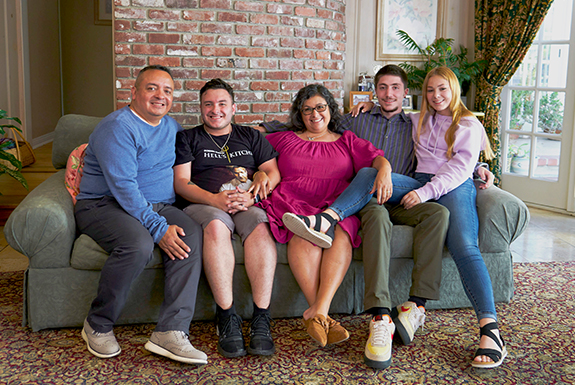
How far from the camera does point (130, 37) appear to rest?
11.2 feet

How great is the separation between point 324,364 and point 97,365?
2.72 feet

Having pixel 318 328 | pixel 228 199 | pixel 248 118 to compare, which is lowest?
pixel 318 328

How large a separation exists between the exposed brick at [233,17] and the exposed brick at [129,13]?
0.53 metres

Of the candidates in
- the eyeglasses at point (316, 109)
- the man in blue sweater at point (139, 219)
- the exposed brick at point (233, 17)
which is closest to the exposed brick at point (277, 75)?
the exposed brick at point (233, 17)

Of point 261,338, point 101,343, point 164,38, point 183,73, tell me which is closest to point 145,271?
point 101,343

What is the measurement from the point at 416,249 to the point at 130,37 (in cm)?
247

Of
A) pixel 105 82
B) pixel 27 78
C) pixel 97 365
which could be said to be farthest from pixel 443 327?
pixel 105 82

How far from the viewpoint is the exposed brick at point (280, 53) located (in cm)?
367

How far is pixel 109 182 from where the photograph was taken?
6.49ft

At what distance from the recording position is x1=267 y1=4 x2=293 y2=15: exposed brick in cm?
361

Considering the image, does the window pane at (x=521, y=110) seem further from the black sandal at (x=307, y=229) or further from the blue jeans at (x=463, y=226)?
the black sandal at (x=307, y=229)

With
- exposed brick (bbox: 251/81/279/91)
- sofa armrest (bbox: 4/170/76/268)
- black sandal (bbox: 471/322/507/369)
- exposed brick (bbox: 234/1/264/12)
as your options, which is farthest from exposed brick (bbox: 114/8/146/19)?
black sandal (bbox: 471/322/507/369)

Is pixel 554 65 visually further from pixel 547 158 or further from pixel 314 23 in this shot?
pixel 314 23

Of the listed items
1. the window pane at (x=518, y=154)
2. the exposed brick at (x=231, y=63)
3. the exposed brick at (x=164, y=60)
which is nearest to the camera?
the exposed brick at (x=164, y=60)
